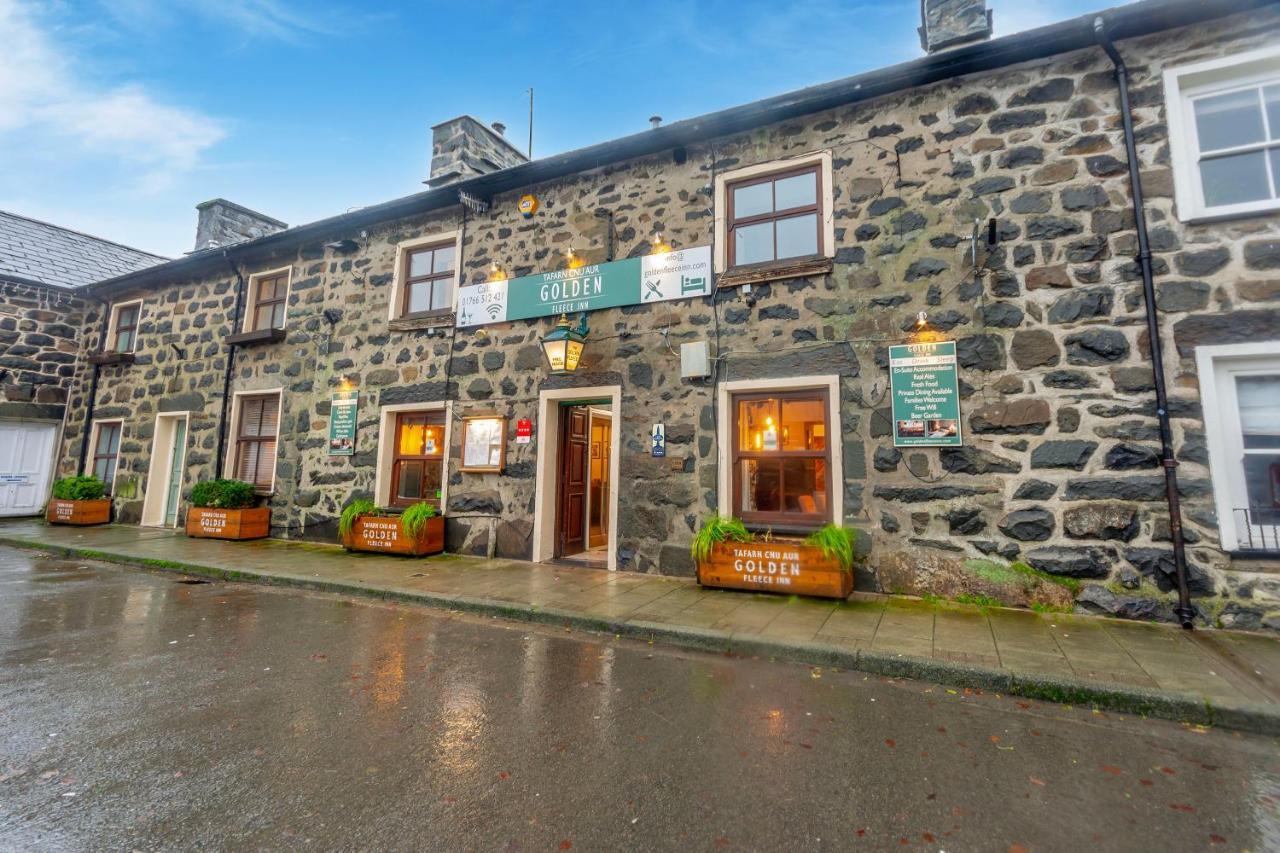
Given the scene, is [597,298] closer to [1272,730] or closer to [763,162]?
[763,162]

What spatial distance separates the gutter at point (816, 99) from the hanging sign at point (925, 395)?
316 cm

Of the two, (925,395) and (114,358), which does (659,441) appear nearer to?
(925,395)

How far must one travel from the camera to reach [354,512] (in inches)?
341

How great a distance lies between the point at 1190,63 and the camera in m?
5.37

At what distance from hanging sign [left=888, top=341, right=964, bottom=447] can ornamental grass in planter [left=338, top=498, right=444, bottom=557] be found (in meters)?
6.57

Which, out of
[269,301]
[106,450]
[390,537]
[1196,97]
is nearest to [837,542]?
[1196,97]

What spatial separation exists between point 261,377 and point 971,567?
12261 mm

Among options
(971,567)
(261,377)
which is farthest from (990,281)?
(261,377)

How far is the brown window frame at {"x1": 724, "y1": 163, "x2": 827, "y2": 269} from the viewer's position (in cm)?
680

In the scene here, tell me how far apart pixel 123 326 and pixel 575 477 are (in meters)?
12.8

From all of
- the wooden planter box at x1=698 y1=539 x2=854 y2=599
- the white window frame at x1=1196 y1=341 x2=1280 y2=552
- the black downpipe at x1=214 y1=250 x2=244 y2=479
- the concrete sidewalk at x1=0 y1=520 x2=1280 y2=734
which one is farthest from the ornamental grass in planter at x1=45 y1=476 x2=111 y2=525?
the white window frame at x1=1196 y1=341 x2=1280 y2=552

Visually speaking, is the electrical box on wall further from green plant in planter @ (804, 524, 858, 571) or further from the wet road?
the wet road

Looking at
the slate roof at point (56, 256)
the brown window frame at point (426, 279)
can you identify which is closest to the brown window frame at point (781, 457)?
the brown window frame at point (426, 279)

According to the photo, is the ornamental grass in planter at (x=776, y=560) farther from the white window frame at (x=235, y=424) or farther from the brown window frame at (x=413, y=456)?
the white window frame at (x=235, y=424)
